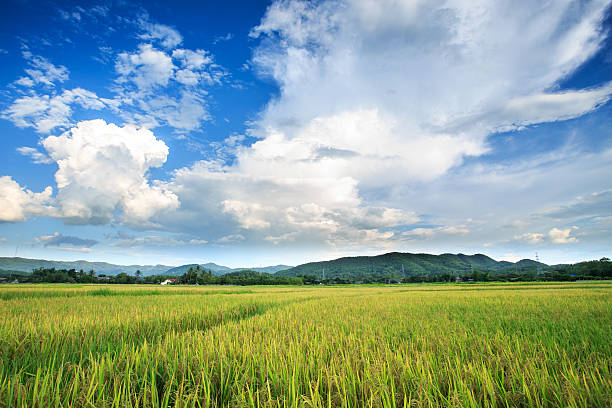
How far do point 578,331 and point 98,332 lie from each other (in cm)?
863

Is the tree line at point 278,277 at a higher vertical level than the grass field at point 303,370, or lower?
lower

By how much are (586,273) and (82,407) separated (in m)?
109

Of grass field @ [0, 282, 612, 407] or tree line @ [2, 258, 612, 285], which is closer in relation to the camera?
grass field @ [0, 282, 612, 407]

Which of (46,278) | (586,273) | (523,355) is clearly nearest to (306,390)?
(523,355)

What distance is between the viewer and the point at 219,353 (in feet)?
10.1

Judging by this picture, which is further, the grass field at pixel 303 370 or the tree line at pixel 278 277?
the tree line at pixel 278 277

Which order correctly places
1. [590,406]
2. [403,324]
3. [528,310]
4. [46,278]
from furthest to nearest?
[46,278]
[528,310]
[403,324]
[590,406]

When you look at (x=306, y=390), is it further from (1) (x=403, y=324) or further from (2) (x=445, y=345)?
(1) (x=403, y=324)

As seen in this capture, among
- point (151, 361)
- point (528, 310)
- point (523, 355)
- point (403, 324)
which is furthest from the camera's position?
point (528, 310)

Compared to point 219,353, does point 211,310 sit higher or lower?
lower

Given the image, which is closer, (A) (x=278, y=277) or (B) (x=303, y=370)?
Result: (B) (x=303, y=370)

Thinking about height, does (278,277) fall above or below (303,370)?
below

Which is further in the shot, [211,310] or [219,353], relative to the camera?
[211,310]

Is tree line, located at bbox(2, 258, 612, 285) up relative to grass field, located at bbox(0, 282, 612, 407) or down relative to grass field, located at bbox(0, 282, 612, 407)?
down
